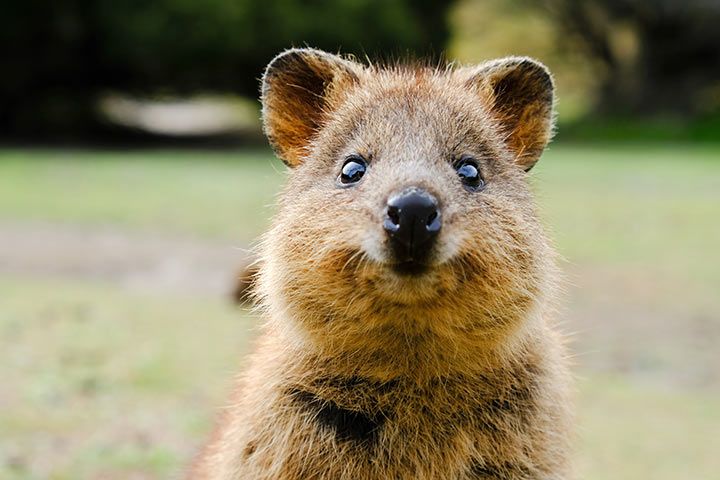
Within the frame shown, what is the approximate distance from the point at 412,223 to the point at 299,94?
1.56m

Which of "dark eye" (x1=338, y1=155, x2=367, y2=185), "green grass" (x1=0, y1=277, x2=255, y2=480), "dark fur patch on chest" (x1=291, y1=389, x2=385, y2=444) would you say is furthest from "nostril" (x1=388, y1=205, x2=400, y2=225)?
"green grass" (x1=0, y1=277, x2=255, y2=480)

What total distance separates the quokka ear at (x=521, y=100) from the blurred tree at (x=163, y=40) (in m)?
23.1

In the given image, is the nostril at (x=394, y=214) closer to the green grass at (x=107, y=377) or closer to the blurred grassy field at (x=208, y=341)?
the blurred grassy field at (x=208, y=341)

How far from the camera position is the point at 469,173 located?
4102mm

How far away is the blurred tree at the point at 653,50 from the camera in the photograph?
35594 millimetres

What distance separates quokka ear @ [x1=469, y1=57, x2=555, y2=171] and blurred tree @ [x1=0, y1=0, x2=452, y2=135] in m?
23.1

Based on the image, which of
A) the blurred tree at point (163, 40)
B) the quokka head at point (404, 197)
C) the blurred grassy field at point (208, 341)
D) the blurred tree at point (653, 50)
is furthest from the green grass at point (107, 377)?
the blurred tree at point (653, 50)

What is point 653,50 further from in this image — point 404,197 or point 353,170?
point 404,197

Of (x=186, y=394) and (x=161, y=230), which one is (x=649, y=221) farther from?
(x=186, y=394)

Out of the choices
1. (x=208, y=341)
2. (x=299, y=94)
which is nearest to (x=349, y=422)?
(x=299, y=94)

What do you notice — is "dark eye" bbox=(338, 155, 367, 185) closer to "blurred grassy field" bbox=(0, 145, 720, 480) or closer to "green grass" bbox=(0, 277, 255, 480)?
"blurred grassy field" bbox=(0, 145, 720, 480)

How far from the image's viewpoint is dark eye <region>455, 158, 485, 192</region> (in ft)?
13.3

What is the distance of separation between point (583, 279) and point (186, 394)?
233 inches

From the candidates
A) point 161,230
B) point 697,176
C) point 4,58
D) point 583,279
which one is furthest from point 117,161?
point 583,279
